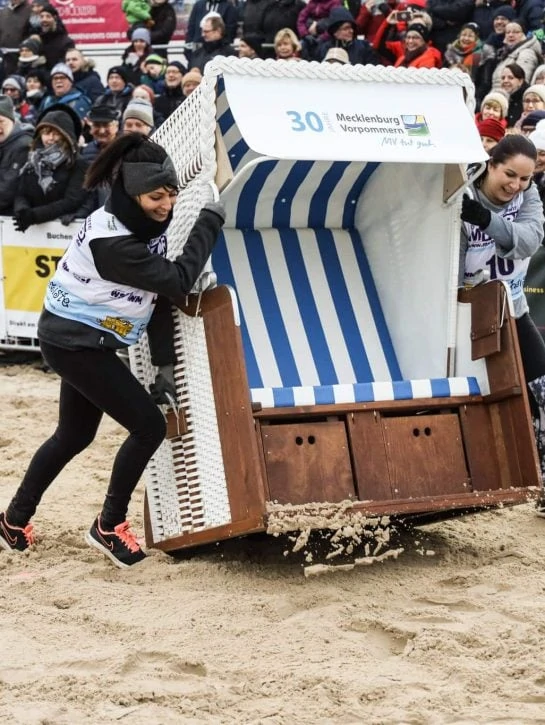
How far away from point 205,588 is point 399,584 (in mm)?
781

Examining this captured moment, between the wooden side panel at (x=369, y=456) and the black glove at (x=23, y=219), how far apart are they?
15.4 feet

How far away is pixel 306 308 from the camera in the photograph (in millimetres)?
6012

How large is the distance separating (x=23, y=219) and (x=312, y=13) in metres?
4.66

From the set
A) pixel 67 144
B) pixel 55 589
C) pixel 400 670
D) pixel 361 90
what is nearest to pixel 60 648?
pixel 55 589

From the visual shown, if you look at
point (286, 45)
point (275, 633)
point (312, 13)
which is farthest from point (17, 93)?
point (275, 633)

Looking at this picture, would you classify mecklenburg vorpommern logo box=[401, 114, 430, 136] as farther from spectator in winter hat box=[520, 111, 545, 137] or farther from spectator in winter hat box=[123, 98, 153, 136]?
spectator in winter hat box=[123, 98, 153, 136]

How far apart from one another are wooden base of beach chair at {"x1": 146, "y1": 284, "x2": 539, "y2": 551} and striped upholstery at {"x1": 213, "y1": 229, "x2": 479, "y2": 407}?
27.4 inches

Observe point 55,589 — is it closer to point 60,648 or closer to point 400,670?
point 60,648

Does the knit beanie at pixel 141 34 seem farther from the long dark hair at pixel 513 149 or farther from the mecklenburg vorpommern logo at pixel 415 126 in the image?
the mecklenburg vorpommern logo at pixel 415 126

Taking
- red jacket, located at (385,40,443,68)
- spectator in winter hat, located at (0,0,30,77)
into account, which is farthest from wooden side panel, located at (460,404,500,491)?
spectator in winter hat, located at (0,0,30,77)

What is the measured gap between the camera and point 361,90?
506 cm

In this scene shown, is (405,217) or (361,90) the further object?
(405,217)

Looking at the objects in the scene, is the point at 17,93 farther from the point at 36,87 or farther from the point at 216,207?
the point at 216,207

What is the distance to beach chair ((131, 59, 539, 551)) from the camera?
15.9ft
